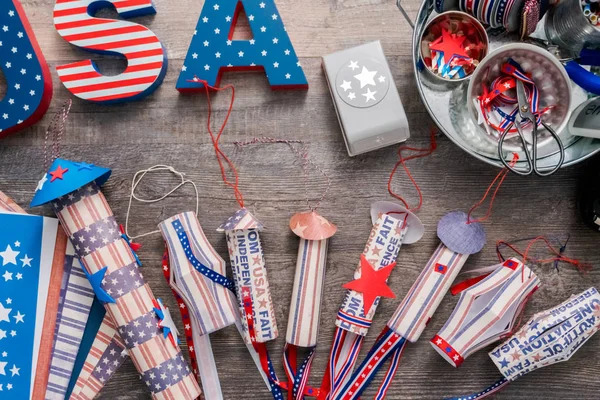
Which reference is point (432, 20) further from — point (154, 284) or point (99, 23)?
point (154, 284)

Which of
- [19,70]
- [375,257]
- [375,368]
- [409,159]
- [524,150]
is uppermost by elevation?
[19,70]

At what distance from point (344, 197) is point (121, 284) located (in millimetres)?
572

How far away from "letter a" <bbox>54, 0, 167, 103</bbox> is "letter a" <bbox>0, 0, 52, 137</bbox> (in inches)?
2.2

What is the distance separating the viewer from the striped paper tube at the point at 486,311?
1.18 meters

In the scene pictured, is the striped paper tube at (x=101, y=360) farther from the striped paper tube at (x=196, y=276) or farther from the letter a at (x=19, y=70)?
the letter a at (x=19, y=70)

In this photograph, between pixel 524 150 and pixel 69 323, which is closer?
pixel 524 150

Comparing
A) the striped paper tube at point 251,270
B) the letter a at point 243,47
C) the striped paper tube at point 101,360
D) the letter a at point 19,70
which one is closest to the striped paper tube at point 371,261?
the striped paper tube at point 251,270

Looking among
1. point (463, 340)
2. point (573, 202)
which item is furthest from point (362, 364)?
point (573, 202)

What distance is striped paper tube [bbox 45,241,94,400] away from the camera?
1.24m

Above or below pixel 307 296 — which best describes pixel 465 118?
above

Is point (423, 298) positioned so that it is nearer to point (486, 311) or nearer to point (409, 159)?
point (486, 311)

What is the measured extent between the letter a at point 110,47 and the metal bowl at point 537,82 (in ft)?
2.45

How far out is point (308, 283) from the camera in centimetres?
122

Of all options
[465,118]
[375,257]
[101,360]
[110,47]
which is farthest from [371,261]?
[110,47]
